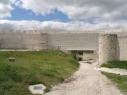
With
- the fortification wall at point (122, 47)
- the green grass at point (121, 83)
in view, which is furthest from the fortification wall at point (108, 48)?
the green grass at point (121, 83)

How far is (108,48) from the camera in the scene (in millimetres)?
19500

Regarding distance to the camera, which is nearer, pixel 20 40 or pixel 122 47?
pixel 122 47

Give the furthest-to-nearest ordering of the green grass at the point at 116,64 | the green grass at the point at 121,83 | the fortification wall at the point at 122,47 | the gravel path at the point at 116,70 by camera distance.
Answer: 1. the fortification wall at the point at 122,47
2. the green grass at the point at 116,64
3. the gravel path at the point at 116,70
4. the green grass at the point at 121,83

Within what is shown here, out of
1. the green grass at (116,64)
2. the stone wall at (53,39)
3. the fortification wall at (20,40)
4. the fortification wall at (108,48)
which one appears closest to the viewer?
the green grass at (116,64)

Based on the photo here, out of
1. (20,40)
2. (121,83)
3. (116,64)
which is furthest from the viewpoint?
(20,40)

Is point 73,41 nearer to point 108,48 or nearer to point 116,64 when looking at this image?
point 108,48

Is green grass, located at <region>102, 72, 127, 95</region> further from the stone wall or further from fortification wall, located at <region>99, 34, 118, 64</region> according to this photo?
the stone wall

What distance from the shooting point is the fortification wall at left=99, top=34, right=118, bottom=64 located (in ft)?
63.5

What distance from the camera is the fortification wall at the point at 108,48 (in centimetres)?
1936

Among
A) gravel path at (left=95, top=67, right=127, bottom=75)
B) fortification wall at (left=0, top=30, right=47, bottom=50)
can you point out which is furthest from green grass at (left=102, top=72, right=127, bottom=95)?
fortification wall at (left=0, top=30, right=47, bottom=50)

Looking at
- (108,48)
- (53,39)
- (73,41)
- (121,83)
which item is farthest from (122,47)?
(53,39)

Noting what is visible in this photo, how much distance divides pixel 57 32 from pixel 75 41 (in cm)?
291

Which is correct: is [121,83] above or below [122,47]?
below

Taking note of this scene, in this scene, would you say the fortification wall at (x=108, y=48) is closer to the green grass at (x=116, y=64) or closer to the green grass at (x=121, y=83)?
the green grass at (x=116, y=64)
